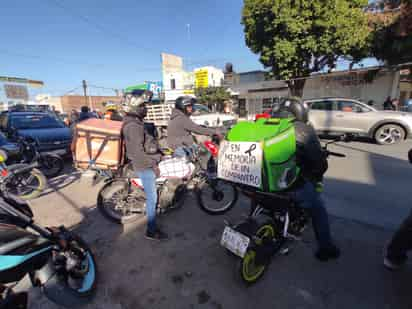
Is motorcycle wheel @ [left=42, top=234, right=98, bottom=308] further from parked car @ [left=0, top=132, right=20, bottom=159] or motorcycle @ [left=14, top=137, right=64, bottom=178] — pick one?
motorcycle @ [left=14, top=137, right=64, bottom=178]

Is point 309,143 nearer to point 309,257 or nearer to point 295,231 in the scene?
point 295,231

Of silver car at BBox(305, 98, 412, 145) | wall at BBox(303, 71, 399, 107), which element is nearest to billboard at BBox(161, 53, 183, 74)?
wall at BBox(303, 71, 399, 107)

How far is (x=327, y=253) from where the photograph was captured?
2.07m

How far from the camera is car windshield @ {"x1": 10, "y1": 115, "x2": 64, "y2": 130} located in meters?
6.20

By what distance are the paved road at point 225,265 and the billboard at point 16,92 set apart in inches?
1291

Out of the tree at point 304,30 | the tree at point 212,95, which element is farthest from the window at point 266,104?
the tree at point 304,30

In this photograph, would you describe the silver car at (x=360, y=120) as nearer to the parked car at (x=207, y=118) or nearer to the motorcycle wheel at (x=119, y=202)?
the parked car at (x=207, y=118)

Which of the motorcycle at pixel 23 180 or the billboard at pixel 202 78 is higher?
the billboard at pixel 202 78

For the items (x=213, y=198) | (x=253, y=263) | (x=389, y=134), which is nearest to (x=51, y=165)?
(x=213, y=198)

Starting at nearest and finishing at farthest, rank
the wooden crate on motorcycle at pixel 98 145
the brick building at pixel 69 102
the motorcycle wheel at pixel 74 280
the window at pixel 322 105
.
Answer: the motorcycle wheel at pixel 74 280 < the wooden crate on motorcycle at pixel 98 145 < the window at pixel 322 105 < the brick building at pixel 69 102

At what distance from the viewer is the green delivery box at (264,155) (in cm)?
154

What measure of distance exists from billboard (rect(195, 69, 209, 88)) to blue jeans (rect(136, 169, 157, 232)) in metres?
21.7

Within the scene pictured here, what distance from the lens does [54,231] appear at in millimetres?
1670

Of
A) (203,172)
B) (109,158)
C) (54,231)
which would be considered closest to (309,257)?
(203,172)
